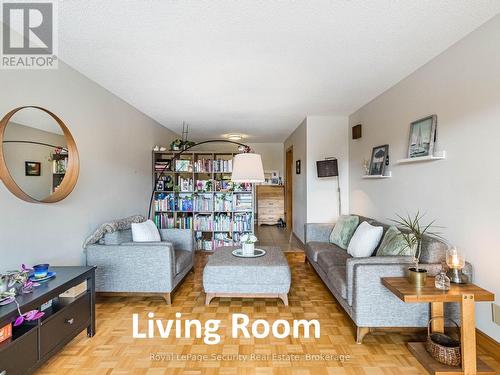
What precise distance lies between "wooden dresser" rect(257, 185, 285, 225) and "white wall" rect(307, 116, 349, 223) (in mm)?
2913

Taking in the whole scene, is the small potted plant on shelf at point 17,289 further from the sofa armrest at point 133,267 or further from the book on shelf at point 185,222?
the book on shelf at point 185,222

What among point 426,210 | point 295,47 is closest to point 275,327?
point 426,210

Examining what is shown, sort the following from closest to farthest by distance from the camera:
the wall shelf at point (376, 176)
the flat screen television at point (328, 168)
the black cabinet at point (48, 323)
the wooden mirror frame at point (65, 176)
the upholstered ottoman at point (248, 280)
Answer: the black cabinet at point (48, 323) → the wooden mirror frame at point (65, 176) → the upholstered ottoman at point (248, 280) → the wall shelf at point (376, 176) → the flat screen television at point (328, 168)

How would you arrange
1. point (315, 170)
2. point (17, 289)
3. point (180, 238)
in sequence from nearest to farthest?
point (17, 289), point (180, 238), point (315, 170)

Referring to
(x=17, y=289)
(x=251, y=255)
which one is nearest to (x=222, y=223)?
(x=251, y=255)

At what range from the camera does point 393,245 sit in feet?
7.81

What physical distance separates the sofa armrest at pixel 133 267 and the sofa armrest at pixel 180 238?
Answer: 86 cm

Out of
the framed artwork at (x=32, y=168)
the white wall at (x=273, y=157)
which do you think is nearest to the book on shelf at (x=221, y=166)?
the framed artwork at (x=32, y=168)

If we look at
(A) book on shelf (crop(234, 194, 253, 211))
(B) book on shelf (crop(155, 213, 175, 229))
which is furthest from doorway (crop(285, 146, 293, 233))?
(B) book on shelf (crop(155, 213, 175, 229))

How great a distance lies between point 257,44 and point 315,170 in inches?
104

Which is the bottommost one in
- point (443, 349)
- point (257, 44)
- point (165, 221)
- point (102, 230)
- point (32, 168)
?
point (443, 349)

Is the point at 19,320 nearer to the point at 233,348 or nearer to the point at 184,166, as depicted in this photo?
the point at 233,348

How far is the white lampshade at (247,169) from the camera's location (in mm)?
2980

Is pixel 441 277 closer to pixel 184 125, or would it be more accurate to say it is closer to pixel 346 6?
pixel 346 6
